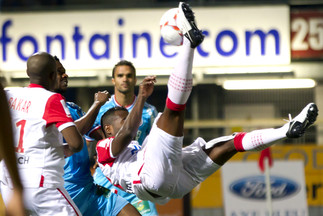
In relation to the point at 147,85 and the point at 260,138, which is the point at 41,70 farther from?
the point at 260,138

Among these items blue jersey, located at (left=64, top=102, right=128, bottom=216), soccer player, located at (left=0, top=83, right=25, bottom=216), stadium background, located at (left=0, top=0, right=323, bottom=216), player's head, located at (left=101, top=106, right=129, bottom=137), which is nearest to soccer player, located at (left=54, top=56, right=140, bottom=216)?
blue jersey, located at (left=64, top=102, right=128, bottom=216)

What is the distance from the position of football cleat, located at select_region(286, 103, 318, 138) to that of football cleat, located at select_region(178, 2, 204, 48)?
89 centimetres

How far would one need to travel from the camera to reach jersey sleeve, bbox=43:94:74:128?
416cm

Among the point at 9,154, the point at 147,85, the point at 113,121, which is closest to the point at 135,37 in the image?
the point at 113,121

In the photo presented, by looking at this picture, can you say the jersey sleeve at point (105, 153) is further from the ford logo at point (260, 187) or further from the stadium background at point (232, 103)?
the stadium background at point (232, 103)

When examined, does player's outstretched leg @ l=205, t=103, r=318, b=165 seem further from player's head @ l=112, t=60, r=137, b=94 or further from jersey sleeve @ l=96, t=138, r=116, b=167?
player's head @ l=112, t=60, r=137, b=94

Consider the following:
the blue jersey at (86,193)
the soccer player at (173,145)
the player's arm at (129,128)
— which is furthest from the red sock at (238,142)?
the blue jersey at (86,193)

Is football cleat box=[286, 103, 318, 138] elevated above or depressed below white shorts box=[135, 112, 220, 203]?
above

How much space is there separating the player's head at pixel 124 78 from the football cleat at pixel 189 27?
6.71 feet

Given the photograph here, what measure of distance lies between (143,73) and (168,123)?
9.27 meters

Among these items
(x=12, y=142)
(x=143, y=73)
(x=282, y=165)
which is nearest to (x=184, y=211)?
(x=282, y=165)

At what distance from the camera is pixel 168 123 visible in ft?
14.8

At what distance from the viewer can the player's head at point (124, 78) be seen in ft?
21.1

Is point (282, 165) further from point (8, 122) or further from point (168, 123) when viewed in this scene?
point (8, 122)
